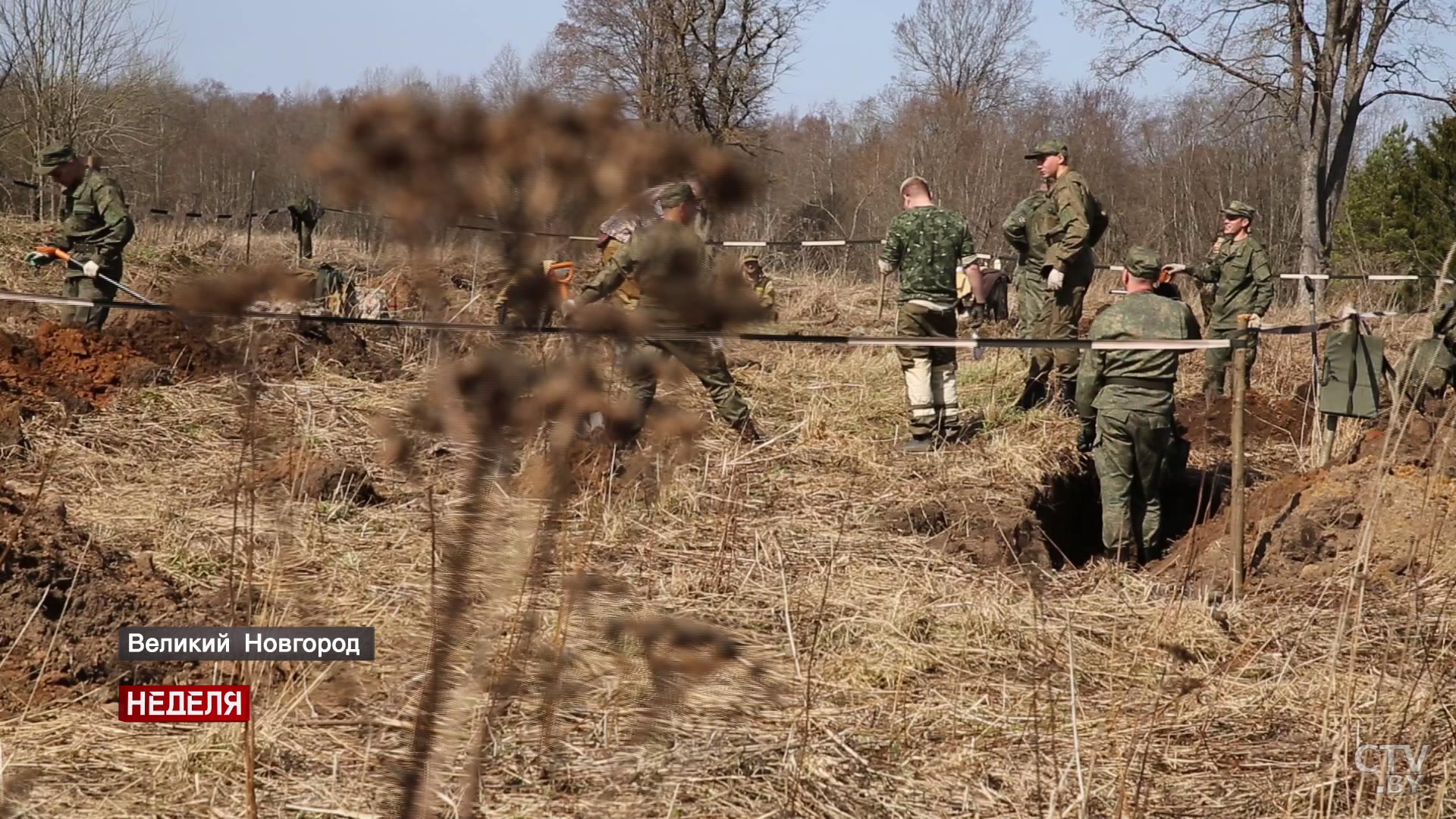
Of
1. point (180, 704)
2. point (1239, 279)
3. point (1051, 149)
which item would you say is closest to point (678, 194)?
point (180, 704)

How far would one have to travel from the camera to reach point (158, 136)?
21.2 meters

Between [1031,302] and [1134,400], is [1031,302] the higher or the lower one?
the higher one

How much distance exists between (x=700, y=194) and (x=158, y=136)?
22.1m

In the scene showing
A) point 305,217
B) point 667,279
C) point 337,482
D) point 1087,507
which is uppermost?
point 305,217

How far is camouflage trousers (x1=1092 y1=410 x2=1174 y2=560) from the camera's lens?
6.98 metres

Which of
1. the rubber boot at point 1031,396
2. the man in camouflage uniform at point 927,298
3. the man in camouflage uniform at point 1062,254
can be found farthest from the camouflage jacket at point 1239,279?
the man in camouflage uniform at point 927,298

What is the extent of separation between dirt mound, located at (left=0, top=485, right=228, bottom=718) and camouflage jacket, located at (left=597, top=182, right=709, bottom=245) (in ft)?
8.89

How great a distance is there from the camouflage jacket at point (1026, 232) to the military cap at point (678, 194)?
777 centimetres

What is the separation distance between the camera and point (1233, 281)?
1052 centimetres

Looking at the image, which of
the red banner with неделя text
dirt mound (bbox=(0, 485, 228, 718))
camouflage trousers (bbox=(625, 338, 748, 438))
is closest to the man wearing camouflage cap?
dirt mound (bbox=(0, 485, 228, 718))

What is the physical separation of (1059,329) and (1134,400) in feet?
6.55

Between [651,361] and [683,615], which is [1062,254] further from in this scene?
[651,361]

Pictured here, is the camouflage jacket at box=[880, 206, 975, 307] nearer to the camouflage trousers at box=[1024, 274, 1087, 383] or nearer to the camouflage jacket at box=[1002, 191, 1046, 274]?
the camouflage trousers at box=[1024, 274, 1087, 383]

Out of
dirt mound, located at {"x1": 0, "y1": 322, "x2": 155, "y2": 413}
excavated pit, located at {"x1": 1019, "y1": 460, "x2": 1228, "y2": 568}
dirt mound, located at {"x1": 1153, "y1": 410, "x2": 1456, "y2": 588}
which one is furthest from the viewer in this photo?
dirt mound, located at {"x1": 0, "y1": 322, "x2": 155, "y2": 413}
